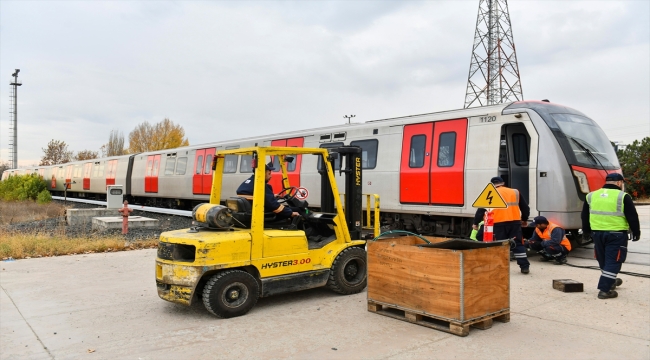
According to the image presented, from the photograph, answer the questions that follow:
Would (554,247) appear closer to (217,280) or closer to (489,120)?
(489,120)

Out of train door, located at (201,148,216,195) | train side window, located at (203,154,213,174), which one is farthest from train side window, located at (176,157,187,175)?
train side window, located at (203,154,213,174)

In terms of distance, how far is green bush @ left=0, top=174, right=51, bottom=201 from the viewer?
28.8 meters

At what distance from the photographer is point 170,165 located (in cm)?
2183

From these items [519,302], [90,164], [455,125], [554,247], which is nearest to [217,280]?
[519,302]

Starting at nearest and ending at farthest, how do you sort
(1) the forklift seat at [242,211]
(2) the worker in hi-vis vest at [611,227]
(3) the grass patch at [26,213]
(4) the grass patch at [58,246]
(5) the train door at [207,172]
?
(1) the forklift seat at [242,211]
(2) the worker in hi-vis vest at [611,227]
(4) the grass patch at [58,246]
(3) the grass patch at [26,213]
(5) the train door at [207,172]

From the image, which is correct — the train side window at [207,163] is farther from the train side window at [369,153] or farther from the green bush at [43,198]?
the green bush at [43,198]

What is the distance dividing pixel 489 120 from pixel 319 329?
6335 mm

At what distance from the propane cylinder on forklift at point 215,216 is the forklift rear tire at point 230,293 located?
0.58 meters

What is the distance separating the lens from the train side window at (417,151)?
36.2 feet

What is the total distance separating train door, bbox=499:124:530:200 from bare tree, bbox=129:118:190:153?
52140mm

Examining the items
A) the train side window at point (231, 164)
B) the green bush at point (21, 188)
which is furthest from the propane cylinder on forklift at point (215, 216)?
the green bush at point (21, 188)

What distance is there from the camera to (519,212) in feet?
26.6

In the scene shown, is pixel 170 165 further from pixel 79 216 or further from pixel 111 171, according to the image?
pixel 111 171

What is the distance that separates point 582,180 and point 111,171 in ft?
86.4
